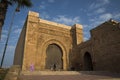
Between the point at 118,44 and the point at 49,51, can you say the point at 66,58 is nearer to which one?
the point at 49,51

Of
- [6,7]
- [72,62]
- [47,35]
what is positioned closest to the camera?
[6,7]

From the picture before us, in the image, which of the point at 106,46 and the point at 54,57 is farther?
the point at 54,57

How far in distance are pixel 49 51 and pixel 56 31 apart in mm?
2939

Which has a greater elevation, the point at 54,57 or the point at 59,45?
the point at 59,45

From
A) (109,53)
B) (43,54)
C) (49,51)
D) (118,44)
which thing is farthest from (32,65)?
(118,44)

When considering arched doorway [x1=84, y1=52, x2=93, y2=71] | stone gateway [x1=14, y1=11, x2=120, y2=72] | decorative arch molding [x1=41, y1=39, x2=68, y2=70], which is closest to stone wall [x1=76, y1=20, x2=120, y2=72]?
stone gateway [x1=14, y1=11, x2=120, y2=72]

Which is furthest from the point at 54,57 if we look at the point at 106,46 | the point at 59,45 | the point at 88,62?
the point at 106,46

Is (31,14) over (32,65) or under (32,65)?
over

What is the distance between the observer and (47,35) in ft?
48.1

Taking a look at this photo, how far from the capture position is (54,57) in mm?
14922

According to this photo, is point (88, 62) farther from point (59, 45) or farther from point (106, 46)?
point (59, 45)

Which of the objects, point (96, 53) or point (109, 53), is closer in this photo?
point (109, 53)

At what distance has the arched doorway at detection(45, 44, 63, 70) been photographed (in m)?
14.4

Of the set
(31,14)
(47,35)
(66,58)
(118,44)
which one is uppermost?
(31,14)
